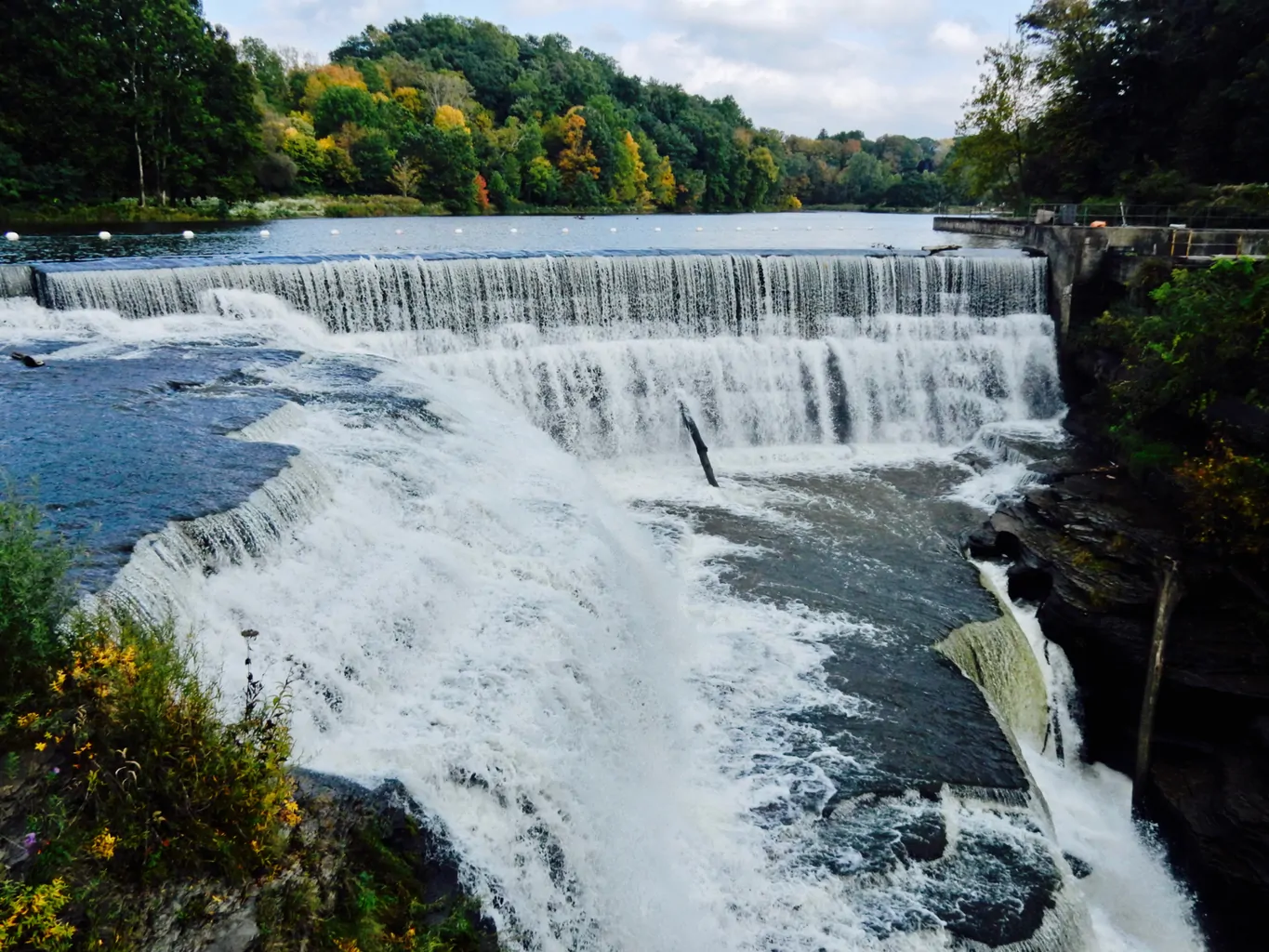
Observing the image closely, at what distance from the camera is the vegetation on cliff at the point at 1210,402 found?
A: 29.6 feet

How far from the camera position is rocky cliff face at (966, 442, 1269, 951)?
23.4ft

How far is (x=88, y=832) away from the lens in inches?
142

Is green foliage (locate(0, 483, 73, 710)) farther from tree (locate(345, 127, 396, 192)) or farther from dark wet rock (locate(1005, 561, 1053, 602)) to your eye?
tree (locate(345, 127, 396, 192))

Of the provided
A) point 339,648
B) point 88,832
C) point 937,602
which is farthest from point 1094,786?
point 88,832

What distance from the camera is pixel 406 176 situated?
178ft

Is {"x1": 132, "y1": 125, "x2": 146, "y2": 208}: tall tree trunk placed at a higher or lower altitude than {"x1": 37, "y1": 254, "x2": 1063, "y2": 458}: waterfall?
higher

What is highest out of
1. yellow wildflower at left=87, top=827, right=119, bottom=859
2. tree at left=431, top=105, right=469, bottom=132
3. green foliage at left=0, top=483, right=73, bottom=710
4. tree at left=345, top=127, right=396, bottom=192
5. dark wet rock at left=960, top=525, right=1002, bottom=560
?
tree at left=431, top=105, right=469, bottom=132

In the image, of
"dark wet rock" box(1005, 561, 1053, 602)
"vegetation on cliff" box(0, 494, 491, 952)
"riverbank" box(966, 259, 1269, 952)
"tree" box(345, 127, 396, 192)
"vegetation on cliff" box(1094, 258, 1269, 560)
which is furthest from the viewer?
"tree" box(345, 127, 396, 192)

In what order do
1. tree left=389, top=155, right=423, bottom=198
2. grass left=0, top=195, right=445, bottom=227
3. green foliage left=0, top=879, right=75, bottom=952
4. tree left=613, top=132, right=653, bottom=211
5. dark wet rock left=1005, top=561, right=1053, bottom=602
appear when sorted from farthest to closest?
1. tree left=613, top=132, right=653, bottom=211
2. tree left=389, top=155, right=423, bottom=198
3. grass left=0, top=195, right=445, bottom=227
4. dark wet rock left=1005, top=561, right=1053, bottom=602
5. green foliage left=0, top=879, right=75, bottom=952

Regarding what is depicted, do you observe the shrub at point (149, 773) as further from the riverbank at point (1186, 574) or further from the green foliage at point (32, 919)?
the riverbank at point (1186, 574)

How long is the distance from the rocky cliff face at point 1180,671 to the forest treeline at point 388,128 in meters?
37.4

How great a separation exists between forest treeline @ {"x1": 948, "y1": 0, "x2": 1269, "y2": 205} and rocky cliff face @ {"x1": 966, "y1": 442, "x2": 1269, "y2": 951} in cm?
1527

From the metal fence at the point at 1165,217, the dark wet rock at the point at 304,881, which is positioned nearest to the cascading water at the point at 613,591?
the dark wet rock at the point at 304,881

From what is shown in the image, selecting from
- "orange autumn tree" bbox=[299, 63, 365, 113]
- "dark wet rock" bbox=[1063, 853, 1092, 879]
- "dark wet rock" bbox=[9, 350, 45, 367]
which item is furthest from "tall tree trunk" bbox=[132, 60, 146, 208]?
"dark wet rock" bbox=[1063, 853, 1092, 879]
